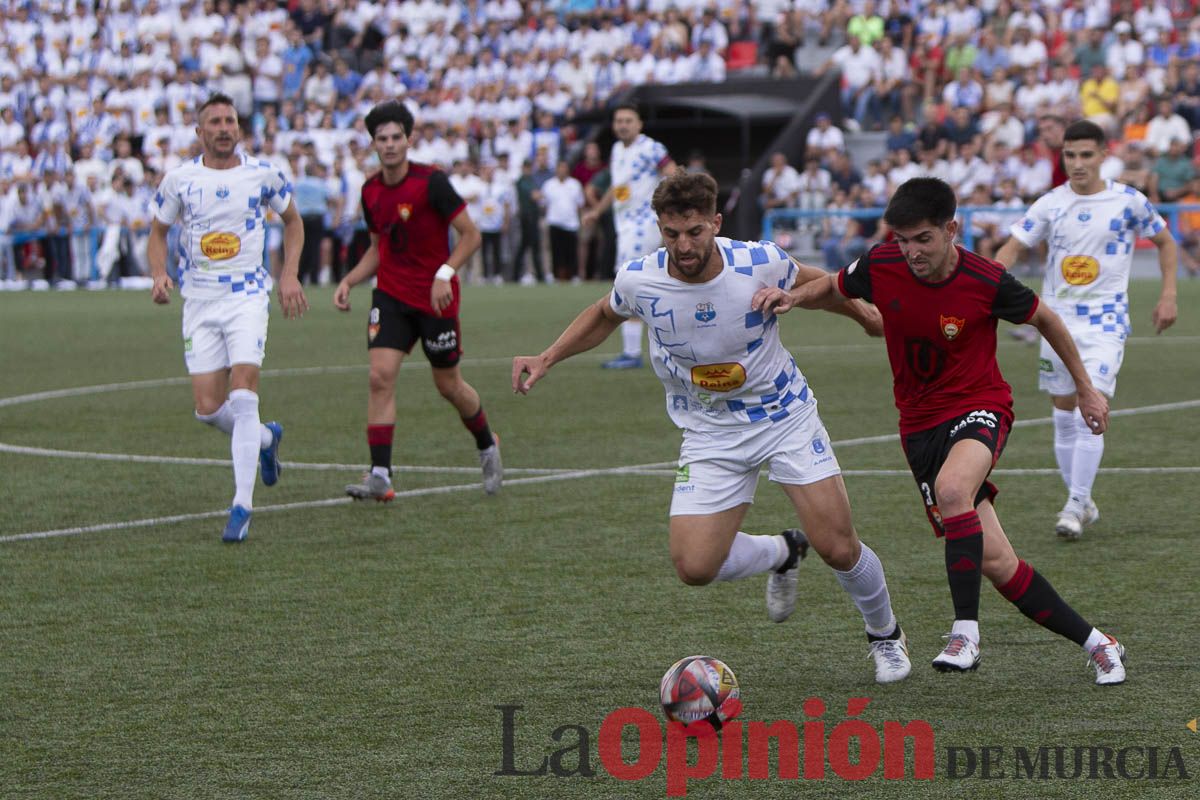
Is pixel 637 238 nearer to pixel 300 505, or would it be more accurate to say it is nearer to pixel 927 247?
pixel 300 505

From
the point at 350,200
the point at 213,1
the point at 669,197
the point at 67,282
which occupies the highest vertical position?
the point at 669,197

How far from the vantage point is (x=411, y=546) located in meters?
8.65

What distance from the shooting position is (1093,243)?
9047 millimetres

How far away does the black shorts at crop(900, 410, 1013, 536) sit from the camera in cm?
609

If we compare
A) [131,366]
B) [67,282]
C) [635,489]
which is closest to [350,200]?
[67,282]

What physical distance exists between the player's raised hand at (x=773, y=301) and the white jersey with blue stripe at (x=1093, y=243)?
11.3 ft

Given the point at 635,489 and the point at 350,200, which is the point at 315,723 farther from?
the point at 350,200

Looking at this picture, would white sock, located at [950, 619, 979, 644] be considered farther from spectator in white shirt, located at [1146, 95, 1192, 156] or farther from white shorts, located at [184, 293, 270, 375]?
spectator in white shirt, located at [1146, 95, 1192, 156]

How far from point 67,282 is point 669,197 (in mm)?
29712

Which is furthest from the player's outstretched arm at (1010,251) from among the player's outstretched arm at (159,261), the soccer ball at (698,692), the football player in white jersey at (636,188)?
the football player in white jersey at (636,188)

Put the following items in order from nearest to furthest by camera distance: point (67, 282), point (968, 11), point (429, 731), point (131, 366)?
point (429, 731) < point (131, 366) < point (968, 11) < point (67, 282)

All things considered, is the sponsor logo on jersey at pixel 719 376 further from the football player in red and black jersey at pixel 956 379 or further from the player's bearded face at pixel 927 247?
the player's bearded face at pixel 927 247

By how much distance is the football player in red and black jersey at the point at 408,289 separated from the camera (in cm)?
995

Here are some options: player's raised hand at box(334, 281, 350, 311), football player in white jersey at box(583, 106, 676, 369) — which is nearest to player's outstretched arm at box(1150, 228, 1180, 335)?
player's raised hand at box(334, 281, 350, 311)
